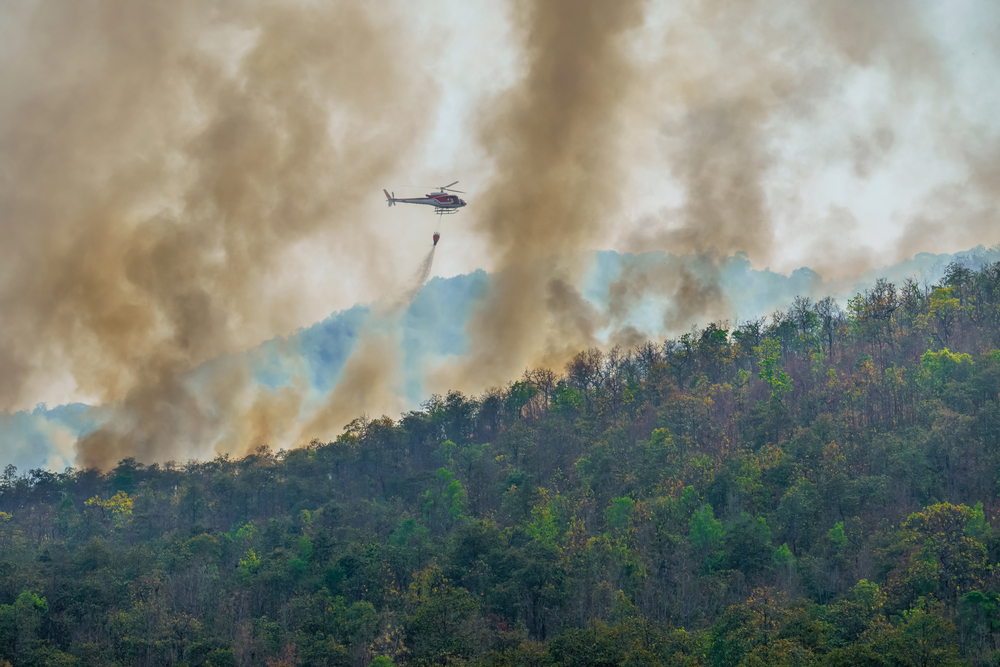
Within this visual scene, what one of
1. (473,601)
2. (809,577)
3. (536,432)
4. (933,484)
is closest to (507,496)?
(536,432)

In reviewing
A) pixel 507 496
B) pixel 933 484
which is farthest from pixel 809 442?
pixel 507 496

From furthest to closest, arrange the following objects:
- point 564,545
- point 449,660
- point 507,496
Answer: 1. point 507,496
2. point 564,545
3. point 449,660

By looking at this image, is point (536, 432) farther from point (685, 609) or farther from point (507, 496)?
point (685, 609)

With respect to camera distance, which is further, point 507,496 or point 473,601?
point 507,496

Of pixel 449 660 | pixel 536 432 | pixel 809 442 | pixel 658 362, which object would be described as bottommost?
pixel 449 660

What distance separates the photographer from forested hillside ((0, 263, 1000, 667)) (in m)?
49.9

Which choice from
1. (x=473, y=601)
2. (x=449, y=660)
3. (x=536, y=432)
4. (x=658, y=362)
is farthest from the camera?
(x=658, y=362)

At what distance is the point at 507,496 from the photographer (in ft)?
257

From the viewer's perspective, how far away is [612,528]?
70.8m

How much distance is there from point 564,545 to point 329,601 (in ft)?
63.2

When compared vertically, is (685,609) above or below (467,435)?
below

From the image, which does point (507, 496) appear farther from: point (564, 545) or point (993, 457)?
point (993, 457)

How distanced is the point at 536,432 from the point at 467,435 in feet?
54.5

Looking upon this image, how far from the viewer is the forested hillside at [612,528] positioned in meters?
49.9
